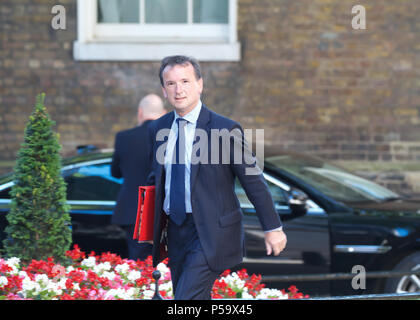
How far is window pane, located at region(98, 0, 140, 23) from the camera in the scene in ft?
34.2

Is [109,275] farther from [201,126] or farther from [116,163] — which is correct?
[201,126]

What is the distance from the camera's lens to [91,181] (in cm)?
Result: 589

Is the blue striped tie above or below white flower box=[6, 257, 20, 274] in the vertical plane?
above

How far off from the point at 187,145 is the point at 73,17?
7401 mm

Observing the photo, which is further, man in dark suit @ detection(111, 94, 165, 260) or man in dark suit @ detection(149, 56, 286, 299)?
man in dark suit @ detection(111, 94, 165, 260)

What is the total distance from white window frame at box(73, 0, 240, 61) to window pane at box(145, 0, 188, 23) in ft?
0.31

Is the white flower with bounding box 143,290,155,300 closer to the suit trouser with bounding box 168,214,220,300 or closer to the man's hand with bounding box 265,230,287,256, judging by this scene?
the suit trouser with bounding box 168,214,220,300

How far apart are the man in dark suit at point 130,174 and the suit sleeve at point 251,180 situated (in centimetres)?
202

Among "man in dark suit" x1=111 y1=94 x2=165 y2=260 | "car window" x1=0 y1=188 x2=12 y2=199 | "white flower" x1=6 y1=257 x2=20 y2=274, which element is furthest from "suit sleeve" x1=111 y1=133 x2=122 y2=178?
"white flower" x1=6 y1=257 x2=20 y2=274

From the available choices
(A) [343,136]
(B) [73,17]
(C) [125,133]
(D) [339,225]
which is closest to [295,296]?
(D) [339,225]

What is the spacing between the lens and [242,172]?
3285mm

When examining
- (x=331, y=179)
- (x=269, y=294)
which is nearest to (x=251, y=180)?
(x=269, y=294)

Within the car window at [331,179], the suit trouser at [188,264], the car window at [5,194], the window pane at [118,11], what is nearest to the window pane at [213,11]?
the window pane at [118,11]

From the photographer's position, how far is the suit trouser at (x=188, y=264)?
324cm
